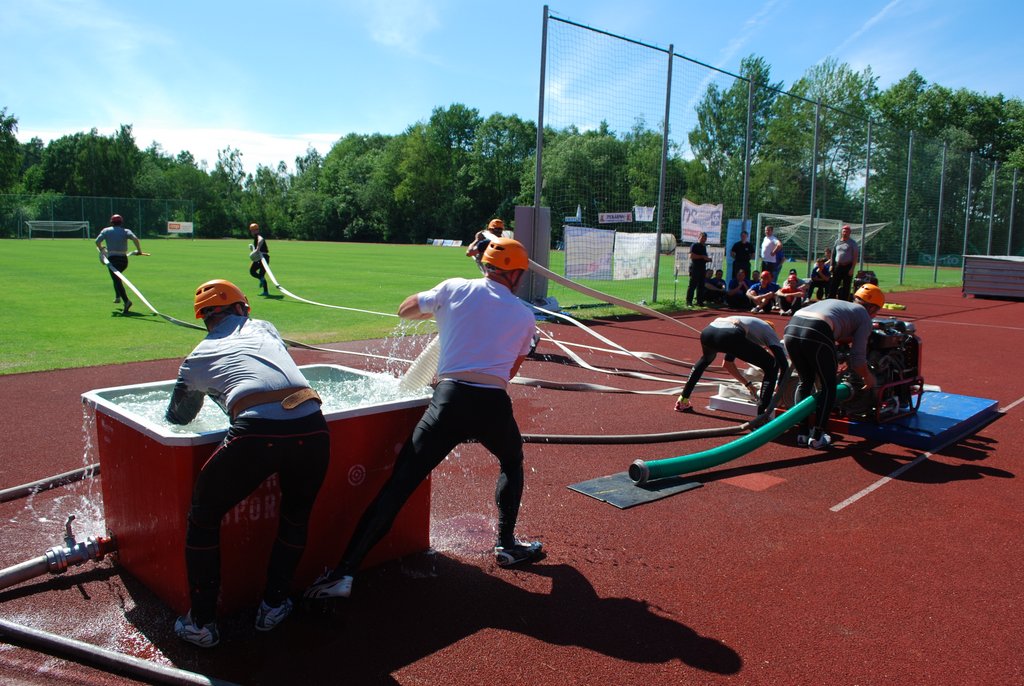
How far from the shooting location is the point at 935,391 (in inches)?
367

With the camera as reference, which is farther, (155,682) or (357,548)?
(357,548)

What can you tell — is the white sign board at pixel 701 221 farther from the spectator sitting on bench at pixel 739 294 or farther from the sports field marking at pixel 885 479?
the sports field marking at pixel 885 479

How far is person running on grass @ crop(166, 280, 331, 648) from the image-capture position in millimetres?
3363

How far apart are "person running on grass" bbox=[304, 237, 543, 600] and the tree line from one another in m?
12.1

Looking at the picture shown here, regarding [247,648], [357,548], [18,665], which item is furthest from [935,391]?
[18,665]

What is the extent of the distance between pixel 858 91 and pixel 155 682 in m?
75.3

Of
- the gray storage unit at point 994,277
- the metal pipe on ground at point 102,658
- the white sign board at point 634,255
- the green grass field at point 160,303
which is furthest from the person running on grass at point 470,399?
the gray storage unit at point 994,277

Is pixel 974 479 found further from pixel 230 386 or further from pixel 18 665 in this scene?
pixel 18 665

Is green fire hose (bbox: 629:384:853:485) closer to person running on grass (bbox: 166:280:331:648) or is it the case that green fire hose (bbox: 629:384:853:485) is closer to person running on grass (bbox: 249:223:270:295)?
person running on grass (bbox: 166:280:331:648)

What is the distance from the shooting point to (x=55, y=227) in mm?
61906

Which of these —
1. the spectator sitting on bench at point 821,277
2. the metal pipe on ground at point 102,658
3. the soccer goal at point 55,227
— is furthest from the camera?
the soccer goal at point 55,227

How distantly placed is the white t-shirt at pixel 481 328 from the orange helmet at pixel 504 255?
0.37ft

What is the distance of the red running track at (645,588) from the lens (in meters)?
3.46

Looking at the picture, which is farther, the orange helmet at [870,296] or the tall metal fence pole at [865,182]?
the tall metal fence pole at [865,182]
